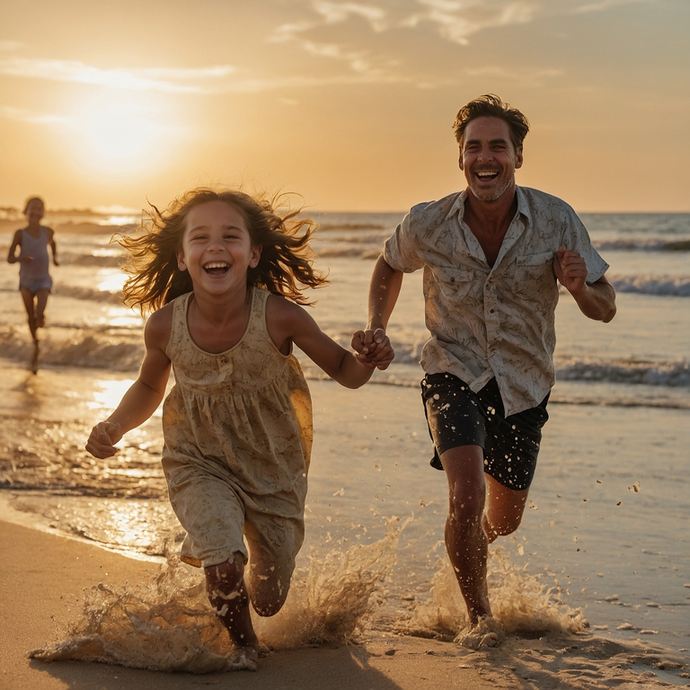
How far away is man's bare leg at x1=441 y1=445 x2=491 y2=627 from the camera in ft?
12.2

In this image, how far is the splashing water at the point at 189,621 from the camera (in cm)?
330

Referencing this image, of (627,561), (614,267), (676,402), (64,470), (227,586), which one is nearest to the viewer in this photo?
(227,586)

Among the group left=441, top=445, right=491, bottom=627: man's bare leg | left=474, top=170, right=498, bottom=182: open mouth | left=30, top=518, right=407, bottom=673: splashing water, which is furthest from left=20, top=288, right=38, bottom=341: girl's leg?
left=441, top=445, right=491, bottom=627: man's bare leg

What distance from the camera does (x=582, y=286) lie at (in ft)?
12.4

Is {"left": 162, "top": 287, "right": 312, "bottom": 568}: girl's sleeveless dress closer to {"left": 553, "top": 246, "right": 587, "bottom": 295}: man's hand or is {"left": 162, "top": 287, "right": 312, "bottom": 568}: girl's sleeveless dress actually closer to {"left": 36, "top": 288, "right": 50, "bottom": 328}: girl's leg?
{"left": 553, "top": 246, "right": 587, "bottom": 295}: man's hand

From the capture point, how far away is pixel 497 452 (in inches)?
166

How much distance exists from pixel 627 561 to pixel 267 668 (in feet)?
7.47

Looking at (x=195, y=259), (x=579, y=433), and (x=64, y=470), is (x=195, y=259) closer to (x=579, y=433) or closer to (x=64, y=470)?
(x=64, y=470)

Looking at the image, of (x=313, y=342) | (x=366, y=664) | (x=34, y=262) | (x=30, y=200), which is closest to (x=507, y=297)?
(x=313, y=342)

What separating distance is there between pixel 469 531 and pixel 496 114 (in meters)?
1.81

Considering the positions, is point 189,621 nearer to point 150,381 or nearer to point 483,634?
point 150,381

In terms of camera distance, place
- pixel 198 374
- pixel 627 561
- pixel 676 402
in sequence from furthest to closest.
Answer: pixel 676 402 < pixel 627 561 < pixel 198 374

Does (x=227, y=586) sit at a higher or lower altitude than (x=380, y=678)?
higher

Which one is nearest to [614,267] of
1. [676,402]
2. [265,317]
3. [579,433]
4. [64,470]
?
[676,402]
